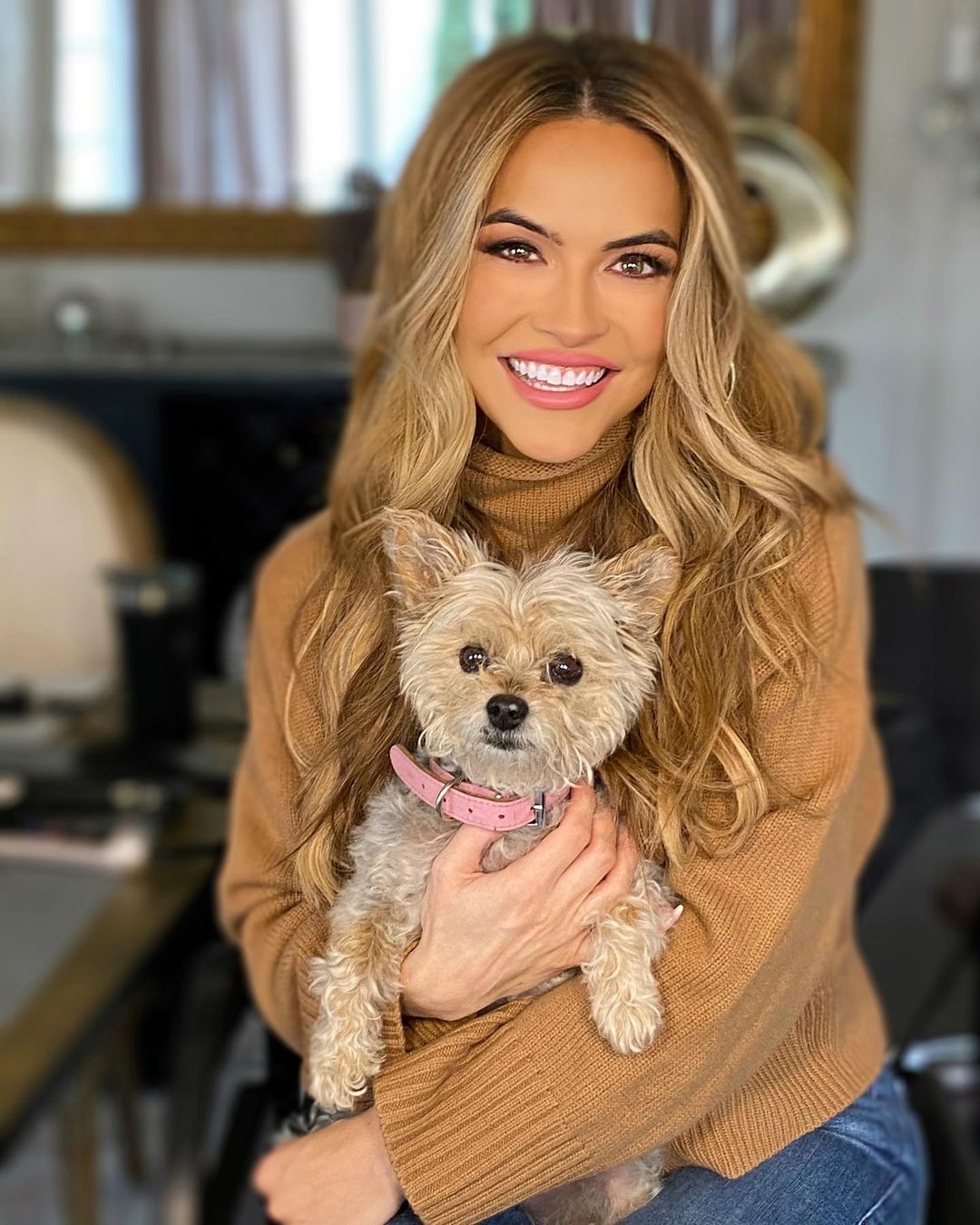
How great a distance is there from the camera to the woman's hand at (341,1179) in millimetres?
761

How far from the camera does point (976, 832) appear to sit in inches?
70.5

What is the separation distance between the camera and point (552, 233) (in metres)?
0.71

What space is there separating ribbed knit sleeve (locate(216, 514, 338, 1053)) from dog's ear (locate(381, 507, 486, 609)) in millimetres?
146

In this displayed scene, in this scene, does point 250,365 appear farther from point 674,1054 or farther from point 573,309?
point 674,1054

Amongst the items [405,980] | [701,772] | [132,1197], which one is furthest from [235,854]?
[132,1197]

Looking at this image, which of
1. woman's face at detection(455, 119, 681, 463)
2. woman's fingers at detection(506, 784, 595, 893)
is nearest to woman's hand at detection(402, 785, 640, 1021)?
woman's fingers at detection(506, 784, 595, 893)

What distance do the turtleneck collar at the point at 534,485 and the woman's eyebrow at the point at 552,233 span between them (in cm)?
10

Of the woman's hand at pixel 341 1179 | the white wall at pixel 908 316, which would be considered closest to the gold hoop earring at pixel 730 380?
the woman's hand at pixel 341 1179

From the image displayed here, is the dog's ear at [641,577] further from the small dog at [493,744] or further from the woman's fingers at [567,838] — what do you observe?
the woman's fingers at [567,838]

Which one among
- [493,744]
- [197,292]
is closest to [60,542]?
[197,292]

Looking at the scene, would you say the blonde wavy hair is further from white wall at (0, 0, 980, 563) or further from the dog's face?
white wall at (0, 0, 980, 563)

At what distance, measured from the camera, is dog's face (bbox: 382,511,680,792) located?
63cm

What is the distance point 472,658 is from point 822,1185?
0.47m

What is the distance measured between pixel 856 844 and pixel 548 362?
46cm
